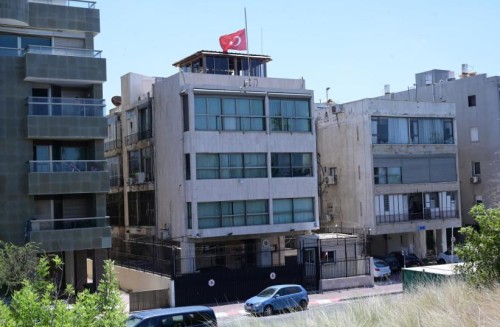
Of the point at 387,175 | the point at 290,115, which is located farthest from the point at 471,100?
the point at 290,115

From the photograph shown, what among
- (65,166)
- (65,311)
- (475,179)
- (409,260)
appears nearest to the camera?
(65,311)

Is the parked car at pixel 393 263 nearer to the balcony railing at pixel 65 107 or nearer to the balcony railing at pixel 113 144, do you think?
the balcony railing at pixel 113 144

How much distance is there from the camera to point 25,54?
3106 centimetres

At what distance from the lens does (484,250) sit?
14961 millimetres

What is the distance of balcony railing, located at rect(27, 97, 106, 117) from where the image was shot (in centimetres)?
3130

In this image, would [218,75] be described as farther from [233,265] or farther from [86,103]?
[233,265]

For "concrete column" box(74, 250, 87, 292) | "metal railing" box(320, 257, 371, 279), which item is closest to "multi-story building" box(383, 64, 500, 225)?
"metal railing" box(320, 257, 371, 279)

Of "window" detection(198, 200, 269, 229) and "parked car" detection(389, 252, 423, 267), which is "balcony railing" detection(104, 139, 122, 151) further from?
"parked car" detection(389, 252, 423, 267)

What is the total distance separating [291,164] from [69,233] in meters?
14.3

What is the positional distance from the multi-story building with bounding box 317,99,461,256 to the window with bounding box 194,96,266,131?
9.36 meters

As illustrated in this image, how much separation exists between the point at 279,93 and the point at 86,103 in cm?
1171

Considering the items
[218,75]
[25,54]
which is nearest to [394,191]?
[218,75]

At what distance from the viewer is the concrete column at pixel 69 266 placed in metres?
33.5

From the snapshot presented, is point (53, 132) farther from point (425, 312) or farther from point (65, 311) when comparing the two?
point (65, 311)
